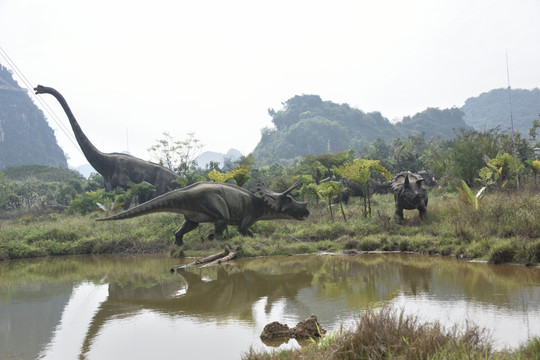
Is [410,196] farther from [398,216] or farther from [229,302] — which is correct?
[229,302]

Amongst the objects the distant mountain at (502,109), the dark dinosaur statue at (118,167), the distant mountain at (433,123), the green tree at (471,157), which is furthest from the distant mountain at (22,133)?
the distant mountain at (502,109)

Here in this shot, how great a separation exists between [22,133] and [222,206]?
313 feet

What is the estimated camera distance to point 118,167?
18172 mm

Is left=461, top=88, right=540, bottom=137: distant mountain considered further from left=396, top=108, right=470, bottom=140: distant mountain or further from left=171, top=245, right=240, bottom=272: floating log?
left=171, top=245, right=240, bottom=272: floating log

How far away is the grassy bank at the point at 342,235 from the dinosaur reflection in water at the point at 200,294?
2770 millimetres

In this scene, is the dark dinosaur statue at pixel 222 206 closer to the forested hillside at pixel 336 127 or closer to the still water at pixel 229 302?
the still water at pixel 229 302

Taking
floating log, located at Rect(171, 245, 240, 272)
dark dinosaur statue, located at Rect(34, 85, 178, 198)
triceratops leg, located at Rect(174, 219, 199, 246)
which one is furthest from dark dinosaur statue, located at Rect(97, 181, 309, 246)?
dark dinosaur statue, located at Rect(34, 85, 178, 198)

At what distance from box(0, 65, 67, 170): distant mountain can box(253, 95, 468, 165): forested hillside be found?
141 feet

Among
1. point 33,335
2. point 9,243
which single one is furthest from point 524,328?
point 9,243

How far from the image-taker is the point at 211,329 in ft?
16.6

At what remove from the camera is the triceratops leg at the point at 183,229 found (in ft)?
39.8

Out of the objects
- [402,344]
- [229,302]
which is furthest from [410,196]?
[402,344]

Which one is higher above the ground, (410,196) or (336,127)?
(336,127)

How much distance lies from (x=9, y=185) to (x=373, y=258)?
1080 inches
